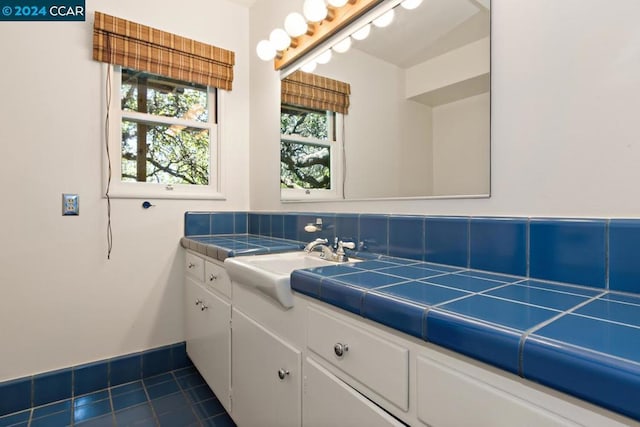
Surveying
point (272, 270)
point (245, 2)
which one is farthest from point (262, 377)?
point (245, 2)

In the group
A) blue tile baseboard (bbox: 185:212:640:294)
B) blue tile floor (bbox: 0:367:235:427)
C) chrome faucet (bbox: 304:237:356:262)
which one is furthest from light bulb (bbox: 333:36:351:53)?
blue tile floor (bbox: 0:367:235:427)

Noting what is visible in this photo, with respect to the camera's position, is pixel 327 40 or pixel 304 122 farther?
pixel 304 122

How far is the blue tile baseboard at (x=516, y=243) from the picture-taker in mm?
791

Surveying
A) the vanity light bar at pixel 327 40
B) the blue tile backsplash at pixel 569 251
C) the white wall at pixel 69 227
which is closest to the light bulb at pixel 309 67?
the vanity light bar at pixel 327 40

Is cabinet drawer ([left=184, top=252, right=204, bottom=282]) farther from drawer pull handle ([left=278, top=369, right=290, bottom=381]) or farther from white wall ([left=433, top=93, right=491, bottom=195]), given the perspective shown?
white wall ([left=433, top=93, right=491, bottom=195])

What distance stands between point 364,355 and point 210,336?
3.94ft

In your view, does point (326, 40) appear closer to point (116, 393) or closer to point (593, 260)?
point (593, 260)

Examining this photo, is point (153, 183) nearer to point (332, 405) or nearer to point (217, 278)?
point (217, 278)

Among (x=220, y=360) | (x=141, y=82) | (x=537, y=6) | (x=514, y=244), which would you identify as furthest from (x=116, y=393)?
Answer: (x=537, y=6)

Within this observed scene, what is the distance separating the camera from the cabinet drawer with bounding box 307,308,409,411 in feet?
2.29

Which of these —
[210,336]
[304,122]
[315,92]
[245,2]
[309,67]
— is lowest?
[210,336]

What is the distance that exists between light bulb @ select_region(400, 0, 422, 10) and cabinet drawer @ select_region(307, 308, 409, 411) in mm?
1189

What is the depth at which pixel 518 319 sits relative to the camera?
595 millimetres

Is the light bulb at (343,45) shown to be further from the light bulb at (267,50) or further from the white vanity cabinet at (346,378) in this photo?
the white vanity cabinet at (346,378)
